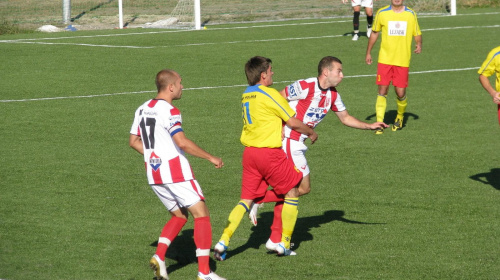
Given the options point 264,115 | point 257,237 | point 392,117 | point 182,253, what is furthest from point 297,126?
point 392,117

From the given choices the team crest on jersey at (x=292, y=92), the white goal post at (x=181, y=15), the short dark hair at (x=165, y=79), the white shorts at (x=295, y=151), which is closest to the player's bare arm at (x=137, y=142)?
the short dark hair at (x=165, y=79)

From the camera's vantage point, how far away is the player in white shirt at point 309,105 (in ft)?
26.6

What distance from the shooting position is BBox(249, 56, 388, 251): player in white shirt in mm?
8117

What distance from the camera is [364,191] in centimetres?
1034

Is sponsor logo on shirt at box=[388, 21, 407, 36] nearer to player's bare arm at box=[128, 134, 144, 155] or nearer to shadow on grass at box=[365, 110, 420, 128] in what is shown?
shadow on grass at box=[365, 110, 420, 128]

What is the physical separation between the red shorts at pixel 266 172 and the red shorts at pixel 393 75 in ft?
22.8

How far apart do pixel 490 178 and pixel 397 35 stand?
4.13 m

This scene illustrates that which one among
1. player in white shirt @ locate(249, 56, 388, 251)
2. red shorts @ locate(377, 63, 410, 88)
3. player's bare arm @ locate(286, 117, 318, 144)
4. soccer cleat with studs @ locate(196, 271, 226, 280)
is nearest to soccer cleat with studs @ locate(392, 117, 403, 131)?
red shorts @ locate(377, 63, 410, 88)

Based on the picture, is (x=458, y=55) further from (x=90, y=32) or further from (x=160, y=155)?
(x=160, y=155)

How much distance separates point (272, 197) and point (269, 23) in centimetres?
2399

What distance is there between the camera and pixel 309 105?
27.3 feet

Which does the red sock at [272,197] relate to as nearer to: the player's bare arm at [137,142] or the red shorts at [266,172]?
the red shorts at [266,172]

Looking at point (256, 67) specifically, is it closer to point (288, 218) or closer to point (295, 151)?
point (295, 151)

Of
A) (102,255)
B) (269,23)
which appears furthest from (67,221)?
(269,23)
